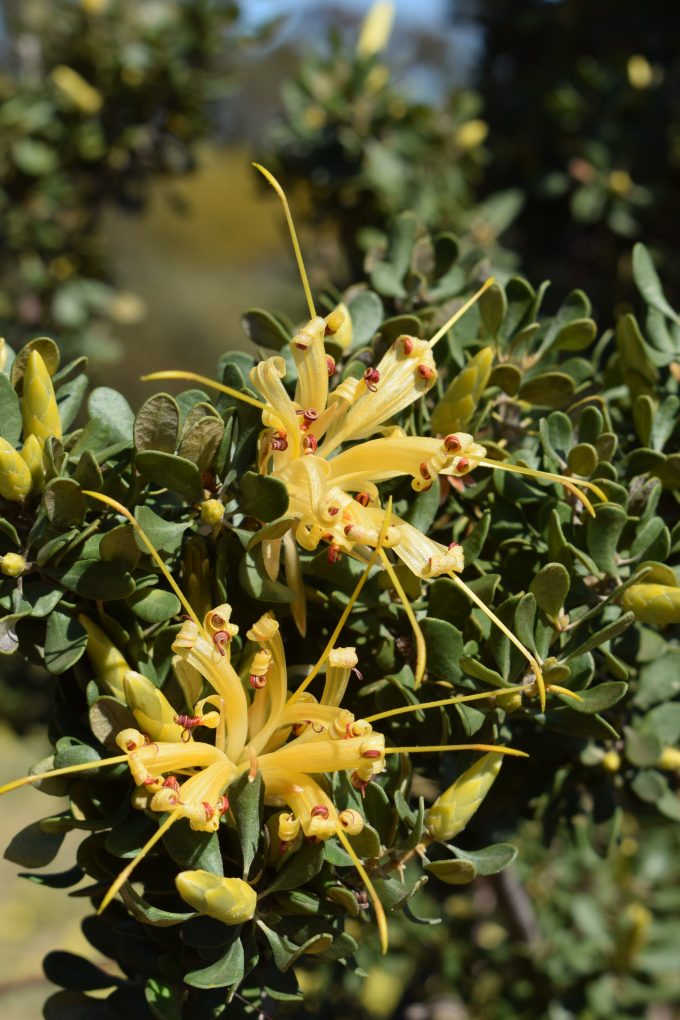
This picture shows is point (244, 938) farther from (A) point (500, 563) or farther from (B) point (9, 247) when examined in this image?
(B) point (9, 247)

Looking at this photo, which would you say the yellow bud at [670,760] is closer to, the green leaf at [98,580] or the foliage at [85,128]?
the green leaf at [98,580]

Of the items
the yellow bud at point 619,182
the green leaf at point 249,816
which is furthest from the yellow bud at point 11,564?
the yellow bud at point 619,182

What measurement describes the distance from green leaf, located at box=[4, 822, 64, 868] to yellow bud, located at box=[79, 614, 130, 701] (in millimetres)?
127

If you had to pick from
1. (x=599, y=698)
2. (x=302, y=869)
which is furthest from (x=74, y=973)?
(x=599, y=698)

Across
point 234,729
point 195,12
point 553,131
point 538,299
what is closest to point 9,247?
point 195,12

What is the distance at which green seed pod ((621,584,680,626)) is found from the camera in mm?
708

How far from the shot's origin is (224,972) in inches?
25.5

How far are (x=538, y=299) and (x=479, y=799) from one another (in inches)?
17.4

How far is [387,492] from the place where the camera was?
0.75 m

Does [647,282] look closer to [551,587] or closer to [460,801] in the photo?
Answer: [551,587]

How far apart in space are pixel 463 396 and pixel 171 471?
25 cm

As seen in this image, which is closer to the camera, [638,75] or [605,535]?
[605,535]

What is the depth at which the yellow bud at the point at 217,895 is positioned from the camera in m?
0.60

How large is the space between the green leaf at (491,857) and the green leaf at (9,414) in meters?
0.44
